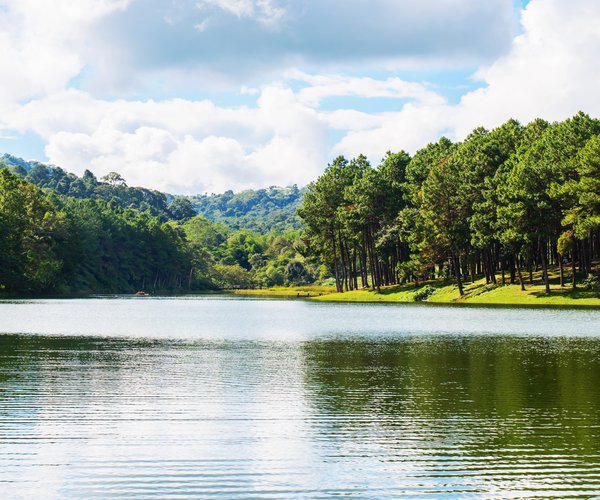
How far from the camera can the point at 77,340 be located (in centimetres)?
4509

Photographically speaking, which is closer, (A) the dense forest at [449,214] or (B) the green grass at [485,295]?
(B) the green grass at [485,295]

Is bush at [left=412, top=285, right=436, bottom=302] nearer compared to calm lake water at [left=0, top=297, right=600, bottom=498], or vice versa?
calm lake water at [left=0, top=297, right=600, bottom=498]

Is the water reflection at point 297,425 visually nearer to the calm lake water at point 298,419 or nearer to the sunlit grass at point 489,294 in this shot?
the calm lake water at point 298,419

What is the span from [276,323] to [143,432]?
4376 cm

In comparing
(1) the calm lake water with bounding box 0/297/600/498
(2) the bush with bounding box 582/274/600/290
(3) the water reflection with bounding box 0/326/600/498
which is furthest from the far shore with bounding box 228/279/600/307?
(3) the water reflection with bounding box 0/326/600/498

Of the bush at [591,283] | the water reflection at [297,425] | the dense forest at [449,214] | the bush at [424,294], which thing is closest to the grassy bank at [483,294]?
the bush at [424,294]

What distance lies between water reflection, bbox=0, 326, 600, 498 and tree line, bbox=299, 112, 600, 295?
192 ft

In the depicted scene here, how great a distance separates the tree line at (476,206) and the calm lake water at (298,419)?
171 ft

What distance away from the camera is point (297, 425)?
67.1 ft

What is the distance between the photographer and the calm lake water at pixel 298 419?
15086 mm

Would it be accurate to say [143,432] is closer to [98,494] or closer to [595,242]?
[98,494]

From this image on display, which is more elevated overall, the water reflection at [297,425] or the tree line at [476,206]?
the tree line at [476,206]

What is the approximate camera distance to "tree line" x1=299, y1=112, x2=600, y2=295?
92.9 m

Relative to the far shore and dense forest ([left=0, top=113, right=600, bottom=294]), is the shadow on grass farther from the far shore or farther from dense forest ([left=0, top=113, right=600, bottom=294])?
dense forest ([left=0, top=113, right=600, bottom=294])
